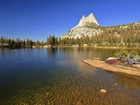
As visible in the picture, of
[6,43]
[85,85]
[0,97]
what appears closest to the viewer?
[0,97]

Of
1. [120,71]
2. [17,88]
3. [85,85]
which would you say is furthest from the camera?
[120,71]

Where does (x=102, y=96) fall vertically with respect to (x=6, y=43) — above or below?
below

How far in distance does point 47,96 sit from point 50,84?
4.74m

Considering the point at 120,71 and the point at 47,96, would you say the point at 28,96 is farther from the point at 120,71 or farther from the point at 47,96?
the point at 120,71

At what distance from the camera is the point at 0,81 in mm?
21844

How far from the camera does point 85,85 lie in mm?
21125

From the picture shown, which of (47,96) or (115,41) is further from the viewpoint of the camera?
(115,41)

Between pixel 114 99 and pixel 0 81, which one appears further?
pixel 0 81

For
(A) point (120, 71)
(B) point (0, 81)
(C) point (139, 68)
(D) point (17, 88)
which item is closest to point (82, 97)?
(D) point (17, 88)

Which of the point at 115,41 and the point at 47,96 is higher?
the point at 115,41

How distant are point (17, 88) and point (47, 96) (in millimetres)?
6262

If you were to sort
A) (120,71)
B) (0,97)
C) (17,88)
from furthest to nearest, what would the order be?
1. (120,71)
2. (17,88)
3. (0,97)

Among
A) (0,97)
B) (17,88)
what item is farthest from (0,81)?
(0,97)

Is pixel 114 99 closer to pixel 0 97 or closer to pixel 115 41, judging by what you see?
pixel 0 97
